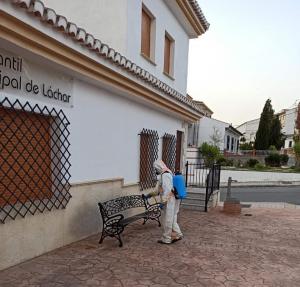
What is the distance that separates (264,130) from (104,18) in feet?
137

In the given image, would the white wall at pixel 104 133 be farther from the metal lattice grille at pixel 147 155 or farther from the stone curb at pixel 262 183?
the stone curb at pixel 262 183

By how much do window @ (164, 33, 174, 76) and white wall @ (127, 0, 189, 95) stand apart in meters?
0.19

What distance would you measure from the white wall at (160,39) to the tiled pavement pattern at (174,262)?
14.8 feet

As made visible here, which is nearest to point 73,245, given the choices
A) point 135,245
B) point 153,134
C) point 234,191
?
point 135,245

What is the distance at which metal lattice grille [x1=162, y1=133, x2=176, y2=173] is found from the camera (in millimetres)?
11174

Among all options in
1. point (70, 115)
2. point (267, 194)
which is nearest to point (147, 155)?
point (70, 115)

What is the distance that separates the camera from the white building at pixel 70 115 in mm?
4625

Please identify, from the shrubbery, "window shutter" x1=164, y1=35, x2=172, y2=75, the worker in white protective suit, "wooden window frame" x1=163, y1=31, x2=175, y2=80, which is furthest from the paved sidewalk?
the worker in white protective suit

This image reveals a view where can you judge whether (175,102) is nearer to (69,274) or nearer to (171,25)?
(171,25)

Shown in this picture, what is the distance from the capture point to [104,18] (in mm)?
8016

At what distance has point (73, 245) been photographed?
604 centimetres

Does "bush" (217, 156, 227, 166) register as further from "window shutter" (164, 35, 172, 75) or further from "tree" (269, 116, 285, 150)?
"tree" (269, 116, 285, 150)

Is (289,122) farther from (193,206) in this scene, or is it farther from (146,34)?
(146,34)

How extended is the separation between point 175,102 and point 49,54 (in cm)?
575
